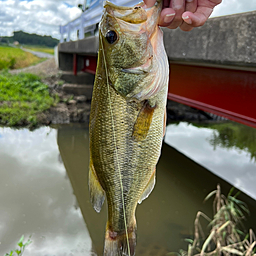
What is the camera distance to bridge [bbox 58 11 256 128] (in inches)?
109

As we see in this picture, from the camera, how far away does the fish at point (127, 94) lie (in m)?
1.45

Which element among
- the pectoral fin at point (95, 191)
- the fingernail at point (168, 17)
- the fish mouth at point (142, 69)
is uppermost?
the fingernail at point (168, 17)

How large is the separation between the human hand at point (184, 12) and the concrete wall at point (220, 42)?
1.43m

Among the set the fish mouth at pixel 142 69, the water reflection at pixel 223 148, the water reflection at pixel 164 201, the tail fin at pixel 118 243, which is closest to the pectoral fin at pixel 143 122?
the fish mouth at pixel 142 69

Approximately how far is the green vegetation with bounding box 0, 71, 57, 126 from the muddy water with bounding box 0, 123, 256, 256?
799 mm

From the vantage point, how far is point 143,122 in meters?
1.49

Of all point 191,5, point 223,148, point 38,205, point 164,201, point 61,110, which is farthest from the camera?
point 61,110

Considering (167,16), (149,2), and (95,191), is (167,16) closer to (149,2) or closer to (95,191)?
(149,2)

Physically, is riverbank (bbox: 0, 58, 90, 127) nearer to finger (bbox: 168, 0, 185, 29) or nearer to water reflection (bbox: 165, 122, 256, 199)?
water reflection (bbox: 165, 122, 256, 199)

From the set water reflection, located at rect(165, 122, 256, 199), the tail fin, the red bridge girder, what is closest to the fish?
the tail fin

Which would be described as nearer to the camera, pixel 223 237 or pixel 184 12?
pixel 184 12

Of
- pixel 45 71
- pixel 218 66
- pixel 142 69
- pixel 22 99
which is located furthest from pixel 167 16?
pixel 45 71

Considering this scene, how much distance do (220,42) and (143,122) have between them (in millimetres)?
2035

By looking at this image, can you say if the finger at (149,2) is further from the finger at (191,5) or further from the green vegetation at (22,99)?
the green vegetation at (22,99)
